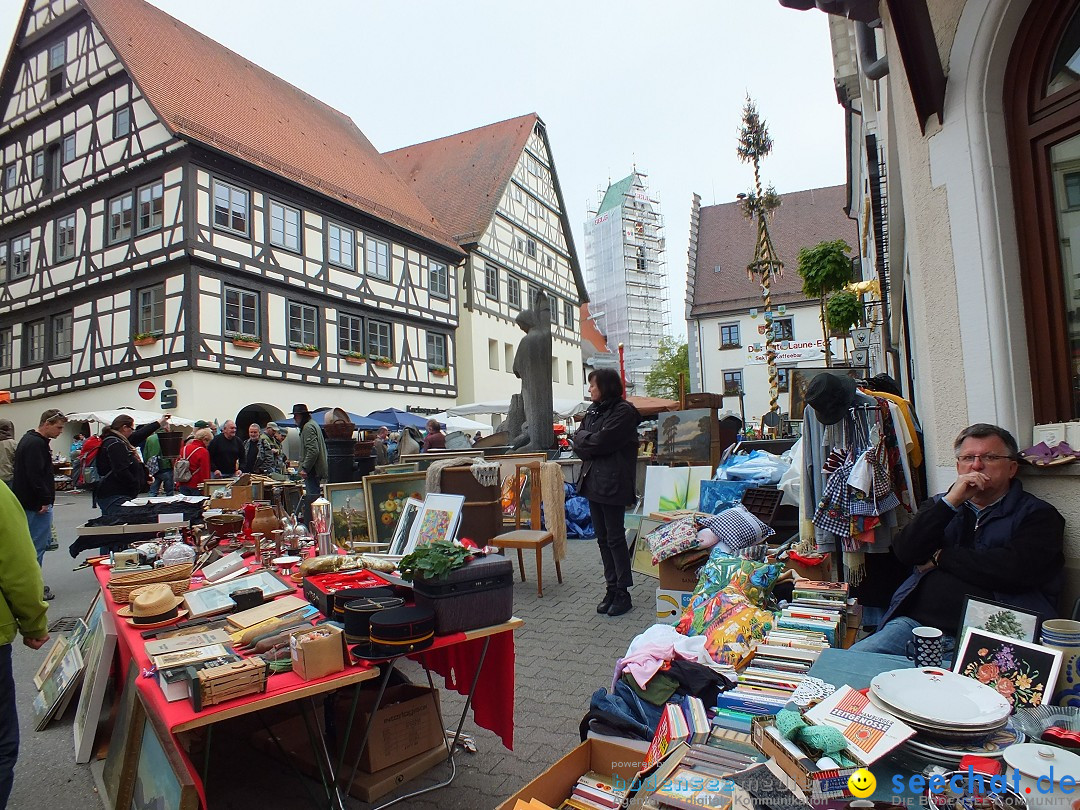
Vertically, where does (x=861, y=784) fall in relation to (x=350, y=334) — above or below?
below

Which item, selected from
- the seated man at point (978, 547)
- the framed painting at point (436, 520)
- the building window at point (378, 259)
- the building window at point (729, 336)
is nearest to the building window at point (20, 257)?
the building window at point (378, 259)

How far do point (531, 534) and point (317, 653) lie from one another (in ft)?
14.0

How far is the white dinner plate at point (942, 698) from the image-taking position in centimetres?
189

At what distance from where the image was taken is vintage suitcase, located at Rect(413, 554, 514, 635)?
2.70 meters

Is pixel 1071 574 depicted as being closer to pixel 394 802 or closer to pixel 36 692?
pixel 394 802

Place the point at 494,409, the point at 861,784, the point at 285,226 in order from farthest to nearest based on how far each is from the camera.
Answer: the point at 285,226 → the point at 494,409 → the point at 861,784

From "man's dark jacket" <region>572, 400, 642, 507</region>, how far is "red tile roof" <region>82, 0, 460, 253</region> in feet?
54.6

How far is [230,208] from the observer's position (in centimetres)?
1870

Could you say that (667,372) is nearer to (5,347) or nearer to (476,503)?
(5,347)

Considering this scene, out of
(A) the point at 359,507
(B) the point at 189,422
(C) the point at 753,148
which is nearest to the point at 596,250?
(C) the point at 753,148

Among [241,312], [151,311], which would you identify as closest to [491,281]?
[241,312]

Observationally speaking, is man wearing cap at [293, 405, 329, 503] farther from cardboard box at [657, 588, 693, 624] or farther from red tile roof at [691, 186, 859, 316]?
red tile roof at [691, 186, 859, 316]

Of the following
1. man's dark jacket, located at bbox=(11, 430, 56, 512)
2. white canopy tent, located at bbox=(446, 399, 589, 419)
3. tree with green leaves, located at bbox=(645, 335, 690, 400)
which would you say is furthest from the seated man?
tree with green leaves, located at bbox=(645, 335, 690, 400)

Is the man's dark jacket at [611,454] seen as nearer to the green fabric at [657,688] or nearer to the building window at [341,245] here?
the green fabric at [657,688]
